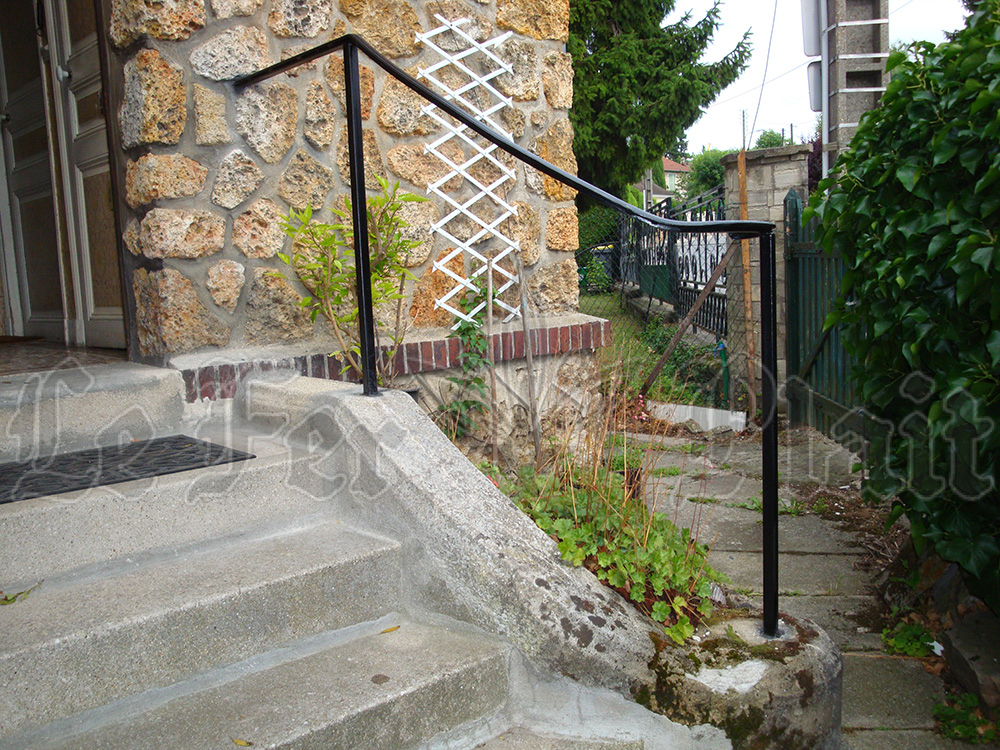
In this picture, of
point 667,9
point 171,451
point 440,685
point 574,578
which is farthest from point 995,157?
point 667,9

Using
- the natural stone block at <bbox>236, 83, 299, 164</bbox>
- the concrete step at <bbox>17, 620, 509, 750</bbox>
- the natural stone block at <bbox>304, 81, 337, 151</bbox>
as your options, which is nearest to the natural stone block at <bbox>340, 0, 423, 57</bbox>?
the natural stone block at <bbox>304, 81, 337, 151</bbox>

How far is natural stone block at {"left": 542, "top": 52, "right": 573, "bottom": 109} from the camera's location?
3.51 m

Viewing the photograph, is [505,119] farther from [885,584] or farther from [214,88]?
[885,584]

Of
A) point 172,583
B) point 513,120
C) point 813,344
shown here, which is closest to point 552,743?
point 172,583

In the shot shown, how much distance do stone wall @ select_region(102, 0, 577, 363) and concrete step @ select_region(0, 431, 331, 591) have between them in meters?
0.73

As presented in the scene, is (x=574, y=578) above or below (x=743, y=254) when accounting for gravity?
below

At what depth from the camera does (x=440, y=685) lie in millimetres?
1488

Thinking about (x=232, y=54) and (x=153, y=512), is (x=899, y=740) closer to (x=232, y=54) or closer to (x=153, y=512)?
(x=153, y=512)

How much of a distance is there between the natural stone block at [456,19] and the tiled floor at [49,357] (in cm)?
182

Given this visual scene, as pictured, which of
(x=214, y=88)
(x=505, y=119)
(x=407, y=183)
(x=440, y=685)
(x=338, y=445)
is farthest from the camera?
(x=505, y=119)

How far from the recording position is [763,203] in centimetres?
566

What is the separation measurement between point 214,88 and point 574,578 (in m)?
2.02

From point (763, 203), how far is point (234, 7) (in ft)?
13.7

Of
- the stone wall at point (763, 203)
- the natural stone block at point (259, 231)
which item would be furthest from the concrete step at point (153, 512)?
the stone wall at point (763, 203)
